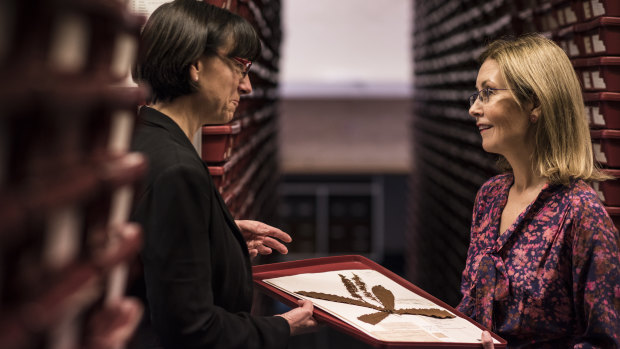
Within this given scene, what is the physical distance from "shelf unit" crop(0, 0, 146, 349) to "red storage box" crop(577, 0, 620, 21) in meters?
1.59

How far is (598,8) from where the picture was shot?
176cm

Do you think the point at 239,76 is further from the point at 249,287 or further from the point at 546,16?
the point at 546,16

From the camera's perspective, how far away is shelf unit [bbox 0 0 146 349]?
→ 394 millimetres

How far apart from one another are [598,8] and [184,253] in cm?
146

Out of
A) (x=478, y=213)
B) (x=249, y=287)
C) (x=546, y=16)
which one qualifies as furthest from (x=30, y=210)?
(x=546, y=16)

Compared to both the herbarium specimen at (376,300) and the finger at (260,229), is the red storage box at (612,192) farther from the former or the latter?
the finger at (260,229)

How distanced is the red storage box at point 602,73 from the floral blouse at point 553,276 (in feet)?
1.43

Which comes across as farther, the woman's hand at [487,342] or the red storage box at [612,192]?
the red storage box at [612,192]

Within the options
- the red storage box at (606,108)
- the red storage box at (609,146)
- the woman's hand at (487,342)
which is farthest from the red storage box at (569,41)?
the woman's hand at (487,342)

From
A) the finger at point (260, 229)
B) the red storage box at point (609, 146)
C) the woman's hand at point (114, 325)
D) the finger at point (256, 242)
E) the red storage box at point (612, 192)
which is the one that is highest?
the red storage box at point (609, 146)

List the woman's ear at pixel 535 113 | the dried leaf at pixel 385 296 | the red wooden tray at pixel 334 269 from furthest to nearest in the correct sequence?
the woman's ear at pixel 535 113 → the dried leaf at pixel 385 296 → the red wooden tray at pixel 334 269

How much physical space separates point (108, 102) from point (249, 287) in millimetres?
799

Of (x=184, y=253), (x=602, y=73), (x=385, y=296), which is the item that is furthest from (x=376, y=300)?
(x=602, y=73)

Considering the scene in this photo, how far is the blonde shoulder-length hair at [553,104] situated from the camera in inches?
58.1
